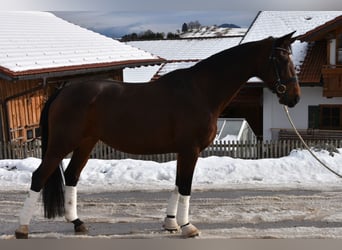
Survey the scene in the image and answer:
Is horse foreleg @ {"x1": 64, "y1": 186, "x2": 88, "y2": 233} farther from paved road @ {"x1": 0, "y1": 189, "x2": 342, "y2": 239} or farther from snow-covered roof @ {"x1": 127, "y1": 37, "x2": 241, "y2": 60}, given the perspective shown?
snow-covered roof @ {"x1": 127, "y1": 37, "x2": 241, "y2": 60}

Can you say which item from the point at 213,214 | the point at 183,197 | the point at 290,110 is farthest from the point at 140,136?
the point at 290,110

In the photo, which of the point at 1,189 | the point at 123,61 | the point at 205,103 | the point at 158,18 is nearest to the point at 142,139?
the point at 205,103

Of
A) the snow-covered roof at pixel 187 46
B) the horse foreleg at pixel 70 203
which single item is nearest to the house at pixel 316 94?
the snow-covered roof at pixel 187 46

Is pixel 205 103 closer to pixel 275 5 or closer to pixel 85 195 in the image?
pixel 275 5

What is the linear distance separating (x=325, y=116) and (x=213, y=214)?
857cm

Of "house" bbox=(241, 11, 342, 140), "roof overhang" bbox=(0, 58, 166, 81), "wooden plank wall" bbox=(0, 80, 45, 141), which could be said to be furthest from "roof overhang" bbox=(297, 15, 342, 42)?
"wooden plank wall" bbox=(0, 80, 45, 141)

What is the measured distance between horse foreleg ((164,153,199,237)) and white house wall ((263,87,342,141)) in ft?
28.3

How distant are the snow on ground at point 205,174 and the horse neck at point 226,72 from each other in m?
2.38

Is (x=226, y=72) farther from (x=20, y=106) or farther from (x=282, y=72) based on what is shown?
(x=20, y=106)

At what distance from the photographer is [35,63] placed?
27.6 ft

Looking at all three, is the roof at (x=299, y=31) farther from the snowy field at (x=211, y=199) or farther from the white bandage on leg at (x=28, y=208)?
the white bandage on leg at (x=28, y=208)

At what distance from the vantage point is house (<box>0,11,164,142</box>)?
27.2ft

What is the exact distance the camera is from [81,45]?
35.4ft

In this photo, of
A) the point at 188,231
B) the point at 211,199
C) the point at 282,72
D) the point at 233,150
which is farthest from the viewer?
the point at 233,150
